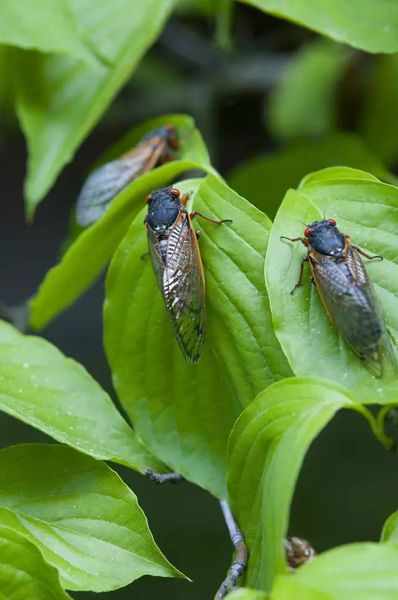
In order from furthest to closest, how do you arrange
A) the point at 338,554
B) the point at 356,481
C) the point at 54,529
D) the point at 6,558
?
the point at 356,481 → the point at 54,529 → the point at 6,558 → the point at 338,554

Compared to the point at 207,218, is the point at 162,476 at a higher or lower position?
lower

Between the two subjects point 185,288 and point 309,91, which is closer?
point 185,288

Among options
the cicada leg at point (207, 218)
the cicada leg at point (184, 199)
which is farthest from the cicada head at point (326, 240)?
the cicada leg at point (184, 199)

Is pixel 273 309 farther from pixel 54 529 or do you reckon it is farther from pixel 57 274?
pixel 57 274

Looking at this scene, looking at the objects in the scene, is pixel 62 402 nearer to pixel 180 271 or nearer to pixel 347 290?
pixel 180 271

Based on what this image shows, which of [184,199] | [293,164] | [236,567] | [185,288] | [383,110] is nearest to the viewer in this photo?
[236,567]

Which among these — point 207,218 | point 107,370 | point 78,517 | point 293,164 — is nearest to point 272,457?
point 78,517

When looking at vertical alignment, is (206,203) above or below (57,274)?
above

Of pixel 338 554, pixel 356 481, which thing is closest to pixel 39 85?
pixel 338 554
